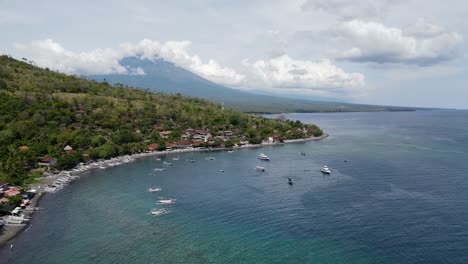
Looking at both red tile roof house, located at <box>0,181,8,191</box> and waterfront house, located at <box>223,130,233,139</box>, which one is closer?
red tile roof house, located at <box>0,181,8,191</box>

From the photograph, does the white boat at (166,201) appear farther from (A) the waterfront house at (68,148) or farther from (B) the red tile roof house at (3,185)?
(A) the waterfront house at (68,148)

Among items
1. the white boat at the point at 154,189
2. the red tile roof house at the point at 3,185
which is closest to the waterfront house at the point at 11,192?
the red tile roof house at the point at 3,185

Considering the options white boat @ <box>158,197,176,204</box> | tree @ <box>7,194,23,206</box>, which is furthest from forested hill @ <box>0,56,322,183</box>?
white boat @ <box>158,197,176,204</box>

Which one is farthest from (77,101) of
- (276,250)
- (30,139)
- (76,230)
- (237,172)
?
(276,250)

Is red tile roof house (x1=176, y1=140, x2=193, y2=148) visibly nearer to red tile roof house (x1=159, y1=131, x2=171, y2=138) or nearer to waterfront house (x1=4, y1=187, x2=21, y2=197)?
red tile roof house (x1=159, y1=131, x2=171, y2=138)

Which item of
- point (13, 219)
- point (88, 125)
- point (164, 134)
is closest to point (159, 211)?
point (13, 219)

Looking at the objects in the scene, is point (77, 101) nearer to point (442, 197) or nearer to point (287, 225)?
point (287, 225)

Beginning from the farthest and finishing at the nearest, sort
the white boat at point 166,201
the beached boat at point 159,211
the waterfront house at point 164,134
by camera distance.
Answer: the waterfront house at point 164,134 → the white boat at point 166,201 → the beached boat at point 159,211
